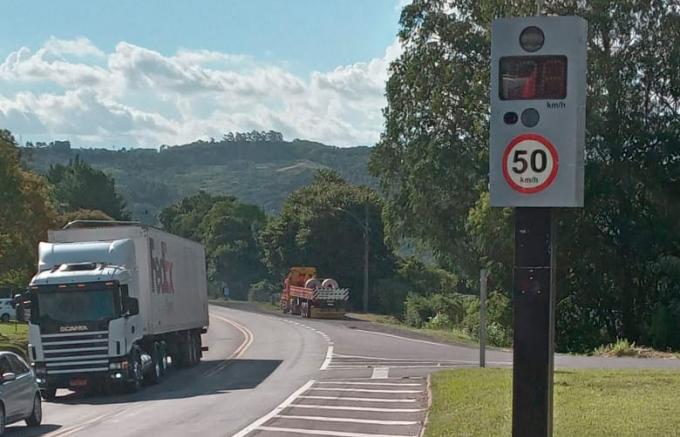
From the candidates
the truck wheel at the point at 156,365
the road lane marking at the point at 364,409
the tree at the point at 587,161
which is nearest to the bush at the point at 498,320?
the tree at the point at 587,161

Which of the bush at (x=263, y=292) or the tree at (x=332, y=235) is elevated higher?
the tree at (x=332, y=235)

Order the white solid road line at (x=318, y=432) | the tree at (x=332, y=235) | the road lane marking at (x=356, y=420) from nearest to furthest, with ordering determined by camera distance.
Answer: the white solid road line at (x=318, y=432) < the road lane marking at (x=356, y=420) < the tree at (x=332, y=235)

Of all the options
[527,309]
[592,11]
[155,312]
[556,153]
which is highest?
[592,11]

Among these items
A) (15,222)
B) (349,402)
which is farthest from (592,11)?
(349,402)

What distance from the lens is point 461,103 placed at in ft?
162

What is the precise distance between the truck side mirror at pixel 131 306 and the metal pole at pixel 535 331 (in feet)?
62.0

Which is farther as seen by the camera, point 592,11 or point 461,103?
point 461,103

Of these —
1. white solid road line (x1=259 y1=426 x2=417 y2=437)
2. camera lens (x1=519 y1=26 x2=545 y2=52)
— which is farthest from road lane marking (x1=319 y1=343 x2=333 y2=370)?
camera lens (x1=519 y1=26 x2=545 y2=52)

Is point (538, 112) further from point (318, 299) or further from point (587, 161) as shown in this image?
point (318, 299)

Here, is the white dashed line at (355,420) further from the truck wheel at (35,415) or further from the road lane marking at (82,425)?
the truck wheel at (35,415)

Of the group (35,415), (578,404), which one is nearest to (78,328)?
(35,415)

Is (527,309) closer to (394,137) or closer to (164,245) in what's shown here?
(164,245)

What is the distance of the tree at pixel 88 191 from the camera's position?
440ft

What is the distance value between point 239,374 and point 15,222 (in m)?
17.7
